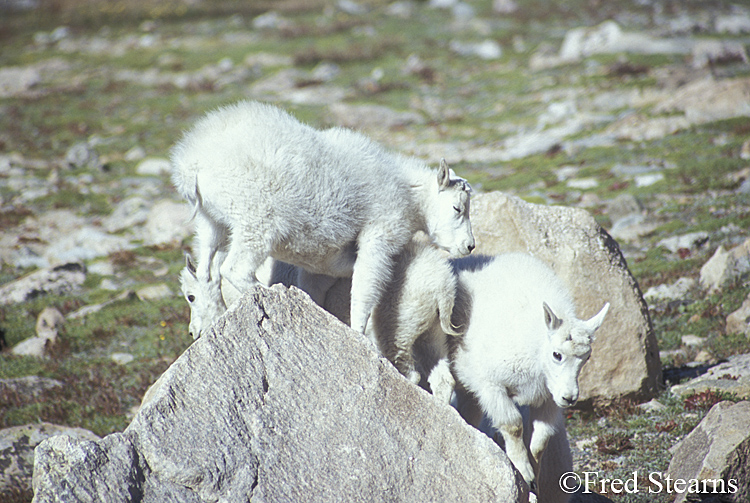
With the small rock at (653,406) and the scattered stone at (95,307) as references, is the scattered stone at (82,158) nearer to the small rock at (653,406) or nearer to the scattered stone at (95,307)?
the scattered stone at (95,307)

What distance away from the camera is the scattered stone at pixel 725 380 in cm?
791

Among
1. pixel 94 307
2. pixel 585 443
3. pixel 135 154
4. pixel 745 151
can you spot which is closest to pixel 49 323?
pixel 94 307

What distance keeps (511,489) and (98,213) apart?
16.7 meters

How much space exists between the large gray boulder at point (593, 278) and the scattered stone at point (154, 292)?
7.31 metres

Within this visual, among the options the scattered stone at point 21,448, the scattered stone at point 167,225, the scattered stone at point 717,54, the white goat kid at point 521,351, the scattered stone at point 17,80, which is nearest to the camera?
the white goat kid at point 521,351

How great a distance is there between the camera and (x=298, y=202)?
231 inches

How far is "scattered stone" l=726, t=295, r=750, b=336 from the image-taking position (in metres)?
9.28

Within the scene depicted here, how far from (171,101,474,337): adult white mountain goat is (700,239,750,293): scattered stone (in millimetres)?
5862

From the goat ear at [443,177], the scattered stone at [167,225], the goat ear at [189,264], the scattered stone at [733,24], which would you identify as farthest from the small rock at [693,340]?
the scattered stone at [733,24]

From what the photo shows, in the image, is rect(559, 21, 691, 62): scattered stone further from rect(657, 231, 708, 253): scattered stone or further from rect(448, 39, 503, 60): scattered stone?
rect(657, 231, 708, 253): scattered stone

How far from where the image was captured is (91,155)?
23062 millimetres

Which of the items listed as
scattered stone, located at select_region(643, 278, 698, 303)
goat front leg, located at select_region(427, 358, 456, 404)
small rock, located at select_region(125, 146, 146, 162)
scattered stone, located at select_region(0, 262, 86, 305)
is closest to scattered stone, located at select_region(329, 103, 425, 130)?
small rock, located at select_region(125, 146, 146, 162)

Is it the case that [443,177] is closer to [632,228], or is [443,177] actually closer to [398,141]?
[632,228]

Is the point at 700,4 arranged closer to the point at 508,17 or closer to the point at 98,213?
the point at 508,17
